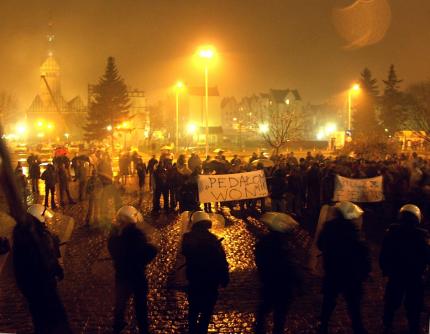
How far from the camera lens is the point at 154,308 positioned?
7.17 meters

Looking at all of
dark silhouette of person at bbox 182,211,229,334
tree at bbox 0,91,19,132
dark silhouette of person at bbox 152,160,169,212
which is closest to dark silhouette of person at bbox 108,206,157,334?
dark silhouette of person at bbox 182,211,229,334

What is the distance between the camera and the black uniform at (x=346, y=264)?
5.82 meters

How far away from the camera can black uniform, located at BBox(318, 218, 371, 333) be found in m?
5.82

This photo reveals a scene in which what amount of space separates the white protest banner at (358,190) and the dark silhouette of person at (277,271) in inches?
333

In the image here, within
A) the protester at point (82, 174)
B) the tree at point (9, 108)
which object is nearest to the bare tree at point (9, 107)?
the tree at point (9, 108)

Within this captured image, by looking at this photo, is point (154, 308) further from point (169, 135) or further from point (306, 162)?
point (169, 135)

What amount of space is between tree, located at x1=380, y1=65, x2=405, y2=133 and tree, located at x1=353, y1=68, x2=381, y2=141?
4.36 feet

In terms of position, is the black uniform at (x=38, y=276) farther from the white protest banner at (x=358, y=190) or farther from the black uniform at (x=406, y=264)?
the white protest banner at (x=358, y=190)

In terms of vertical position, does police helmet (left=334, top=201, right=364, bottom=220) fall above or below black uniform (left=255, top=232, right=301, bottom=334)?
above

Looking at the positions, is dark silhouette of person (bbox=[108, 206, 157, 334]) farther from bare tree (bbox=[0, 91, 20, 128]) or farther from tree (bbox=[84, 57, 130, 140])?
bare tree (bbox=[0, 91, 20, 128])

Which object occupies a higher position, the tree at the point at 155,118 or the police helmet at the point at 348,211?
the tree at the point at 155,118

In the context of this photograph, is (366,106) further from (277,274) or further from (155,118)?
(277,274)

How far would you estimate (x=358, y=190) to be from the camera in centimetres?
1400

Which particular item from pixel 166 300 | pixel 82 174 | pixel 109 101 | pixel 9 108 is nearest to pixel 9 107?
pixel 9 108
